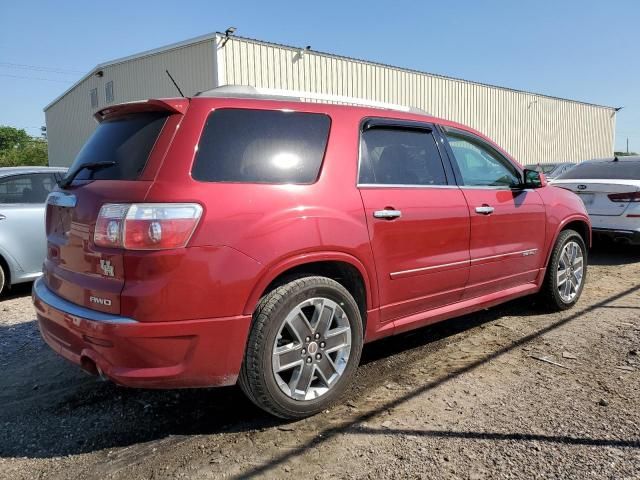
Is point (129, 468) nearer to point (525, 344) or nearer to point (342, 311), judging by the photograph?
point (342, 311)

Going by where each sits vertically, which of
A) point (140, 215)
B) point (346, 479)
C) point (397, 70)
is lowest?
point (346, 479)

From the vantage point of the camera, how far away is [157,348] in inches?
99.0

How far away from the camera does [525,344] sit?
4.18m

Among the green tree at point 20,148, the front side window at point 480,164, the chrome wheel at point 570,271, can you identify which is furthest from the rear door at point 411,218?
the green tree at point 20,148

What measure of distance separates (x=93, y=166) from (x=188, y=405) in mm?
1549

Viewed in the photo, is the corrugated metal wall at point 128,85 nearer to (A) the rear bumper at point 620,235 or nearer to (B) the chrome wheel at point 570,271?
(B) the chrome wheel at point 570,271

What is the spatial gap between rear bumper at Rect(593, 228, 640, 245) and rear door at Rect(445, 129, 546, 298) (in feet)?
10.8

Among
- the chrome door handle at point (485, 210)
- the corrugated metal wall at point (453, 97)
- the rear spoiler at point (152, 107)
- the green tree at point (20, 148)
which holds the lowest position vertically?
the chrome door handle at point (485, 210)

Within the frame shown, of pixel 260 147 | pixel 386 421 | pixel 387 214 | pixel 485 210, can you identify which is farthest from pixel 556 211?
pixel 260 147

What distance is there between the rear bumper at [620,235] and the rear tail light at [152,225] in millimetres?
6682

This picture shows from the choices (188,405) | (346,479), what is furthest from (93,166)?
(346,479)

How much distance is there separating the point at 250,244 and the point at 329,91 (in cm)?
1603

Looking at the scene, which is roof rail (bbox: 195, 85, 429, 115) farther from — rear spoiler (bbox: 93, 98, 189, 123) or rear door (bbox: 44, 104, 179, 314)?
rear door (bbox: 44, 104, 179, 314)

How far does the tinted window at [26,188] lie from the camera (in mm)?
5902
